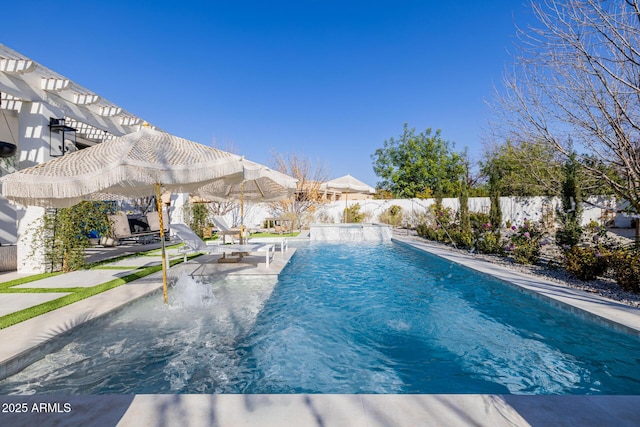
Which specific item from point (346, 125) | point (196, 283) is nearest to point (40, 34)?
point (196, 283)

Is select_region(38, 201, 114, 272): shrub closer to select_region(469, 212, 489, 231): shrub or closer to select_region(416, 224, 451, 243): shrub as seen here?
select_region(469, 212, 489, 231): shrub

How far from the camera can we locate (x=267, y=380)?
2.93 meters

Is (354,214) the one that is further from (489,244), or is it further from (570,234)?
(570,234)

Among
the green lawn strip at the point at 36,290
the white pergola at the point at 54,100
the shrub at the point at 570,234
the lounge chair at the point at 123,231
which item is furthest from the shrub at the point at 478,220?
the white pergola at the point at 54,100

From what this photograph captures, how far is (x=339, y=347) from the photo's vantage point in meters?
3.71

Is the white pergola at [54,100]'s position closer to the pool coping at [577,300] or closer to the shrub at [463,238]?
the pool coping at [577,300]

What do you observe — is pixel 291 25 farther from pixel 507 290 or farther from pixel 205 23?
pixel 507 290

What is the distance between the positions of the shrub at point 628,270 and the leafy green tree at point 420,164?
2207cm

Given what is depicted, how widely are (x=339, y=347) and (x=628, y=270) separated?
5311 millimetres

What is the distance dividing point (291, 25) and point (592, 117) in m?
15.1

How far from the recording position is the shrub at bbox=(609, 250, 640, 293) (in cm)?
512

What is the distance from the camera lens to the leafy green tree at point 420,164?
28.0m

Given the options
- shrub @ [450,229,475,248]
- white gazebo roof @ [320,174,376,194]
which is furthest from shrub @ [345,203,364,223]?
shrub @ [450,229,475,248]

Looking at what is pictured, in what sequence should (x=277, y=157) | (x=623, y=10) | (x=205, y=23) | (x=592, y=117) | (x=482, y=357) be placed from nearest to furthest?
1. (x=482, y=357)
2. (x=623, y=10)
3. (x=592, y=117)
4. (x=205, y=23)
5. (x=277, y=157)
